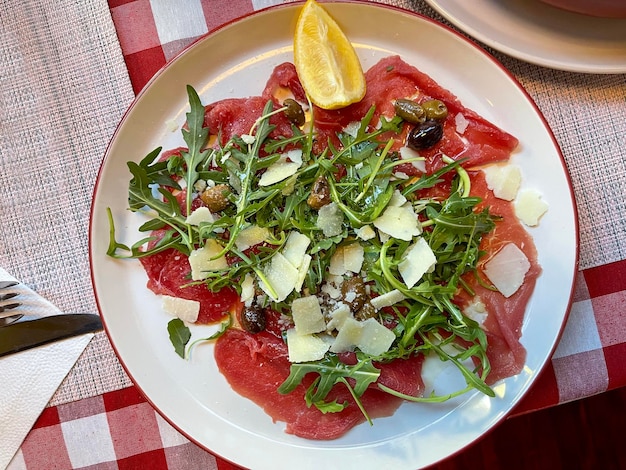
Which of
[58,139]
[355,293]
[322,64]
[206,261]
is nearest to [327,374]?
[355,293]

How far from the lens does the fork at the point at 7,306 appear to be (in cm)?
153

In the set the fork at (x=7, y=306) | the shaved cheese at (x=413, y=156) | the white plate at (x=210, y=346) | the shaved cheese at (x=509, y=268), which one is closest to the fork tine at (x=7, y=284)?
the fork at (x=7, y=306)

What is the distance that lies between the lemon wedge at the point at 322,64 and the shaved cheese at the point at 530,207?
50 cm

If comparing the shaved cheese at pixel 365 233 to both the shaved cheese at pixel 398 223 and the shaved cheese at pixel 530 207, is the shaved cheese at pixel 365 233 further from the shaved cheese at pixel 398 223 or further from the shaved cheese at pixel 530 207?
the shaved cheese at pixel 530 207

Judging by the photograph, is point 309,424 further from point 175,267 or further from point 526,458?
point 526,458

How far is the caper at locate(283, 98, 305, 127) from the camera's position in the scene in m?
1.45

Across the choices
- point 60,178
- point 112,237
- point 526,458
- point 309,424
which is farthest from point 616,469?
point 60,178

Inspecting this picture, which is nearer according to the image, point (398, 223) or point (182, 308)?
point (398, 223)

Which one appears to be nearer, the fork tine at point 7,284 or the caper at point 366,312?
the caper at point 366,312

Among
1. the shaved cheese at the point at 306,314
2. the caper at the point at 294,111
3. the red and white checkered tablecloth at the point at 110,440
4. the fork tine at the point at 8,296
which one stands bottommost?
the red and white checkered tablecloth at the point at 110,440

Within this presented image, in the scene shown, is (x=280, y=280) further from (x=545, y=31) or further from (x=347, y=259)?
(x=545, y=31)

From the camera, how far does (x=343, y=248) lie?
1.46 m

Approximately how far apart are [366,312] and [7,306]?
977mm

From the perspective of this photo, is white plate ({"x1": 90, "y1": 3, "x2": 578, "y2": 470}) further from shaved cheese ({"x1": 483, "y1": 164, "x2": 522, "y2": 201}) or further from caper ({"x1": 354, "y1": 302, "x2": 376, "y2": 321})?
caper ({"x1": 354, "y1": 302, "x2": 376, "y2": 321})
